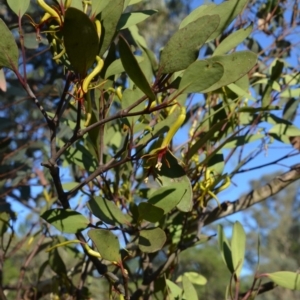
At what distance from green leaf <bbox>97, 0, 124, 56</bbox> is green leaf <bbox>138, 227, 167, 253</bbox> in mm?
206

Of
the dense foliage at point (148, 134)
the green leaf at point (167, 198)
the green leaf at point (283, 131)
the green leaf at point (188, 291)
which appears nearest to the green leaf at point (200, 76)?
the dense foliage at point (148, 134)

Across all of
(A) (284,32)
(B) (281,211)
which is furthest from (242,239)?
(B) (281,211)

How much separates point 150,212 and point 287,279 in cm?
24

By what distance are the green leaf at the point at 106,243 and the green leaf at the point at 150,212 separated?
0.05m

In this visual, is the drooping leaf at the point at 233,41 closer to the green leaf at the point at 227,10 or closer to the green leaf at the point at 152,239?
the green leaf at the point at 227,10

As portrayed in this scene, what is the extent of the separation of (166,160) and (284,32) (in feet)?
2.71

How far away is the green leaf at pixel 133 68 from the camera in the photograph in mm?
474

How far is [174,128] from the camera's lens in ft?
1.81

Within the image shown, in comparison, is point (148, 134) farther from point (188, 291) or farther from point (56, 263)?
point (56, 263)

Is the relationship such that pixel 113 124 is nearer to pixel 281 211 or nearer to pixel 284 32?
pixel 284 32

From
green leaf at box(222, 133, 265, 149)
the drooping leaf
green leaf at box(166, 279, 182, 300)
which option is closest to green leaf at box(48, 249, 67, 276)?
green leaf at box(166, 279, 182, 300)

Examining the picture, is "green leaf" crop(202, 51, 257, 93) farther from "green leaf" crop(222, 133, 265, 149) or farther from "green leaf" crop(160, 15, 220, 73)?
"green leaf" crop(222, 133, 265, 149)

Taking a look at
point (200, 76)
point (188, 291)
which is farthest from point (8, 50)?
point (188, 291)

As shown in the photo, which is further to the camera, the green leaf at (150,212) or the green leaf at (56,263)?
the green leaf at (56,263)
